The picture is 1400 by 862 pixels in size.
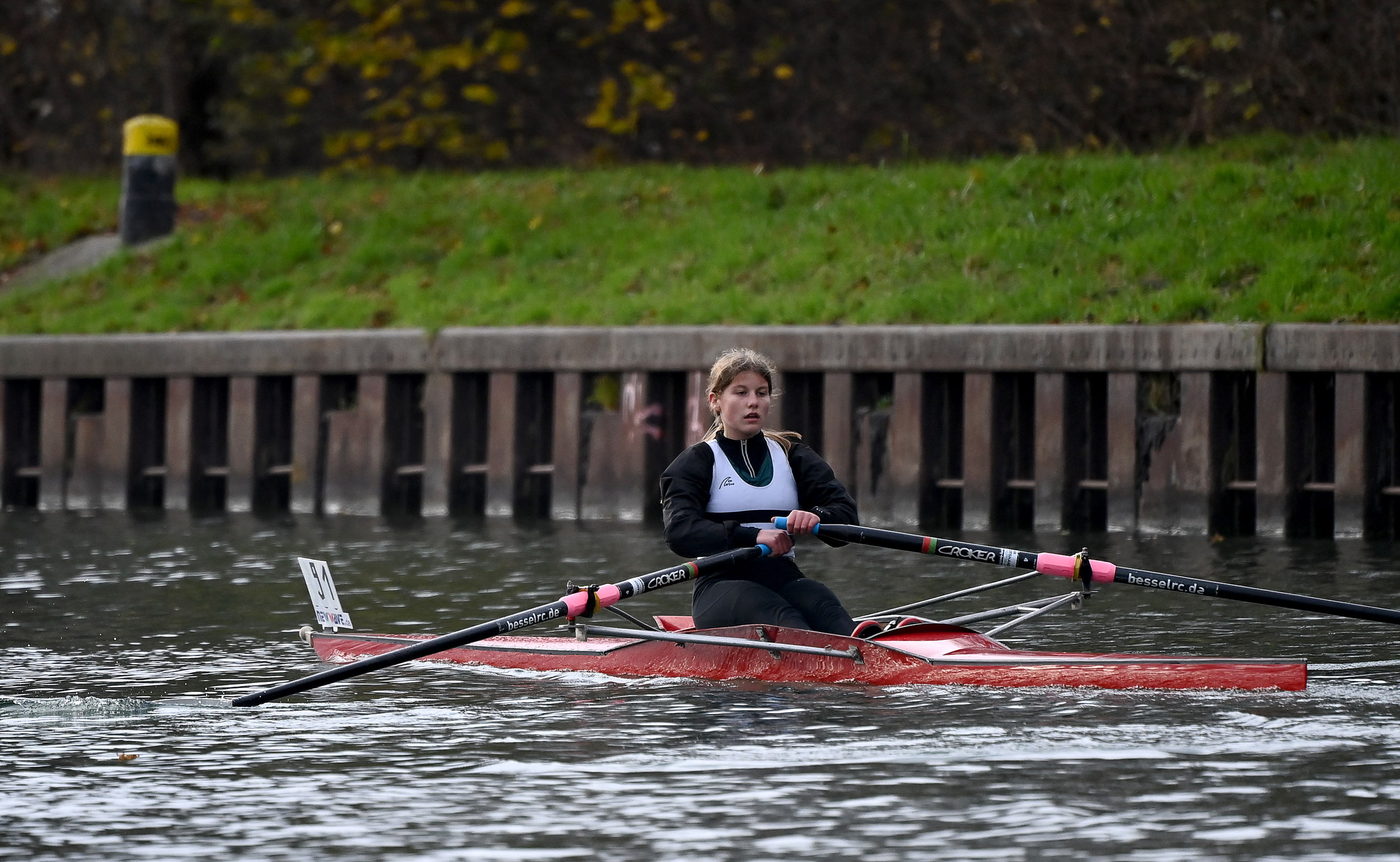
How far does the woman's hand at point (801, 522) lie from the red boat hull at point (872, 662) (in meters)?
0.45

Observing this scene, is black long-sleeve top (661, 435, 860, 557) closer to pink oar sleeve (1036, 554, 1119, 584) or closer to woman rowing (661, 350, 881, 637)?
woman rowing (661, 350, 881, 637)

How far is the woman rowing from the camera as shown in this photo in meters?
8.98

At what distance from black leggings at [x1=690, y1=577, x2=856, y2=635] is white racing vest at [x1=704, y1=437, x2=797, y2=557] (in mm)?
222

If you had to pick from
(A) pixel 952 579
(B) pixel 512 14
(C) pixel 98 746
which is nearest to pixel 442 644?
(C) pixel 98 746

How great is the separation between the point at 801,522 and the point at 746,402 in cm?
73

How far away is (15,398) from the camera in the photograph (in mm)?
18766

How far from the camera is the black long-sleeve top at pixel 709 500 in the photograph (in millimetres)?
9039

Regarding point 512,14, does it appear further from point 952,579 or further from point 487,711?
point 487,711

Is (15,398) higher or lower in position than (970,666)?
higher

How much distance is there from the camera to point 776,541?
8.84 metres

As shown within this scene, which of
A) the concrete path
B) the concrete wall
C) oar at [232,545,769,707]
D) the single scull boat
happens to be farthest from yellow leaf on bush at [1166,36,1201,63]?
oar at [232,545,769,707]

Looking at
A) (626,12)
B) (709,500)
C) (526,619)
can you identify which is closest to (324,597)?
(526,619)

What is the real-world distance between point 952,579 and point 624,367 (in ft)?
15.5

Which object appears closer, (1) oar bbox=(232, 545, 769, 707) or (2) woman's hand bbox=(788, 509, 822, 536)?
(1) oar bbox=(232, 545, 769, 707)
